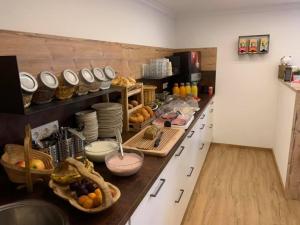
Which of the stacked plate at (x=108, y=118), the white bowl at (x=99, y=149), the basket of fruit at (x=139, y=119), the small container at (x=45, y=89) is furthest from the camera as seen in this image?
the basket of fruit at (x=139, y=119)

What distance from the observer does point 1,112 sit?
40.8 inches

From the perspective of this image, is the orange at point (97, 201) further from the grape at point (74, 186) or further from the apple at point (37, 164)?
the apple at point (37, 164)

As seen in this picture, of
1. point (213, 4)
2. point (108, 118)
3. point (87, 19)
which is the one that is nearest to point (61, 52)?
point (87, 19)

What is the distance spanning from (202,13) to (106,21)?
85.6 inches

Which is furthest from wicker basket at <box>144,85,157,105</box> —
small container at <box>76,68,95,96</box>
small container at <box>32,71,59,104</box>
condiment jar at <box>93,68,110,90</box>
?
small container at <box>32,71,59,104</box>

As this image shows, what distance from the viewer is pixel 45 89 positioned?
1.10m

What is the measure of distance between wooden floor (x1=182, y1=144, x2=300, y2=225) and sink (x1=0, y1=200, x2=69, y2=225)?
1.48 m

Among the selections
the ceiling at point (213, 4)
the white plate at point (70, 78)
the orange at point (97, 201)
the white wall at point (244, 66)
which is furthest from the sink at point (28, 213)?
the white wall at point (244, 66)

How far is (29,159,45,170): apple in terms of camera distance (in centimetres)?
106

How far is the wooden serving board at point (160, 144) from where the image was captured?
1.45 m

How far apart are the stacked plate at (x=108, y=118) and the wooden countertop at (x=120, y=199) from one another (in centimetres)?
39

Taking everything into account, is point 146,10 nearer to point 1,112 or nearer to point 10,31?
point 10,31

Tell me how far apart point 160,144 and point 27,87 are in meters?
0.87

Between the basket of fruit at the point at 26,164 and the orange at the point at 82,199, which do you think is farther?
the basket of fruit at the point at 26,164
